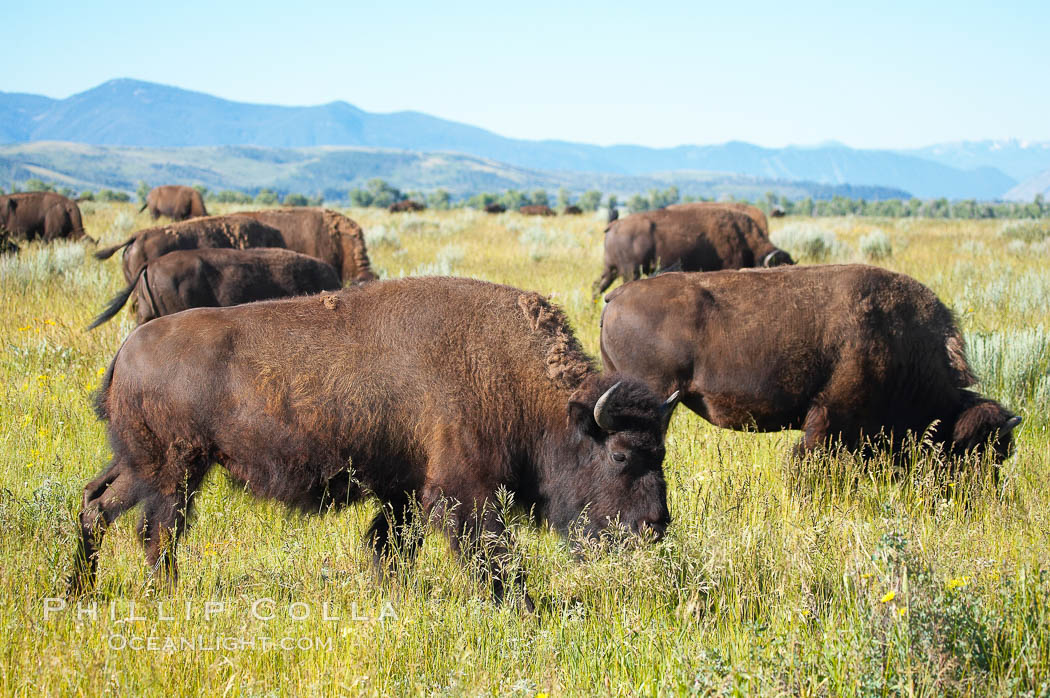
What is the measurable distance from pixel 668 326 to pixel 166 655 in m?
3.89

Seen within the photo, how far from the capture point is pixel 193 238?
11094 millimetres

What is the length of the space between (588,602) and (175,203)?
24810 millimetres

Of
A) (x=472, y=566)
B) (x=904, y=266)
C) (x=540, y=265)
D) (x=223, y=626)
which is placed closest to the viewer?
(x=223, y=626)

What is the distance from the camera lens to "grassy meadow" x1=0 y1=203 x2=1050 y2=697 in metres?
2.95

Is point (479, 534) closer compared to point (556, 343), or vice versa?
point (479, 534)

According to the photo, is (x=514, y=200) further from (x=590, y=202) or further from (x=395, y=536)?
(x=395, y=536)

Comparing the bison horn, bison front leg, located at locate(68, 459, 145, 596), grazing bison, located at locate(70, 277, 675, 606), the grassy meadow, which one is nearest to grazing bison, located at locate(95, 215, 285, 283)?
the grassy meadow

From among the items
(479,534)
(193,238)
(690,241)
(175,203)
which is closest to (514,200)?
(175,203)

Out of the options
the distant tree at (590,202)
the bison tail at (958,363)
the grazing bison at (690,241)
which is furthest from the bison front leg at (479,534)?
the distant tree at (590,202)

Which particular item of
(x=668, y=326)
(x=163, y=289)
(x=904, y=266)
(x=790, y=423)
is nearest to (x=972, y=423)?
(x=790, y=423)

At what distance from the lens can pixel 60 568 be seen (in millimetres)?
3840

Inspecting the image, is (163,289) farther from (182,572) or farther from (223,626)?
(223,626)

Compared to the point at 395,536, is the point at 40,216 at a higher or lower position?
higher

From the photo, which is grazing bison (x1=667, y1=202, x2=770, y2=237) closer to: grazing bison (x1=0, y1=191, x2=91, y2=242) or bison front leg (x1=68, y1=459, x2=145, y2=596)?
bison front leg (x1=68, y1=459, x2=145, y2=596)
